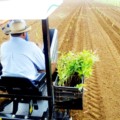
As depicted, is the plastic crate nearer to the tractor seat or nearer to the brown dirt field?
the tractor seat

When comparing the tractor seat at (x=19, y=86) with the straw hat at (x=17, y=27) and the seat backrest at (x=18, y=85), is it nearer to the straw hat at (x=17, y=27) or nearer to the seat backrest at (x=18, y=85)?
the seat backrest at (x=18, y=85)

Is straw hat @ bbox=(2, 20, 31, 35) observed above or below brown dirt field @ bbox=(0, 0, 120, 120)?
above

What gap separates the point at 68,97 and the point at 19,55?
2.82ft

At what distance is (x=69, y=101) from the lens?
4.27 meters

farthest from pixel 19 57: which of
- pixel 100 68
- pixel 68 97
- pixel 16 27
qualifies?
pixel 100 68

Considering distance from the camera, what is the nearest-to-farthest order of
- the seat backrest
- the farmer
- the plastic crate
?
the seat backrest < the plastic crate < the farmer

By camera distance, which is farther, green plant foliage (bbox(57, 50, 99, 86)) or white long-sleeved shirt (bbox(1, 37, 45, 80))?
green plant foliage (bbox(57, 50, 99, 86))

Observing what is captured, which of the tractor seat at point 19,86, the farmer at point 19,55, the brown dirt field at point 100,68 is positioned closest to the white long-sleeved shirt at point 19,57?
the farmer at point 19,55

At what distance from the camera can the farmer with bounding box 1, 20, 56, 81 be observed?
14.4 ft

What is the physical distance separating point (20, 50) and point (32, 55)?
0.59ft

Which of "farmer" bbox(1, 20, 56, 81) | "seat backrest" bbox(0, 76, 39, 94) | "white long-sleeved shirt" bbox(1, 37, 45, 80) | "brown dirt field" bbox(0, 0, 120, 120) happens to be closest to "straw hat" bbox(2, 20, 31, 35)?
"farmer" bbox(1, 20, 56, 81)

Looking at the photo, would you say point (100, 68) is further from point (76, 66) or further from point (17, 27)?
point (17, 27)

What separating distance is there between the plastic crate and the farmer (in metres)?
0.41

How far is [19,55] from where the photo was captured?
4387 mm
